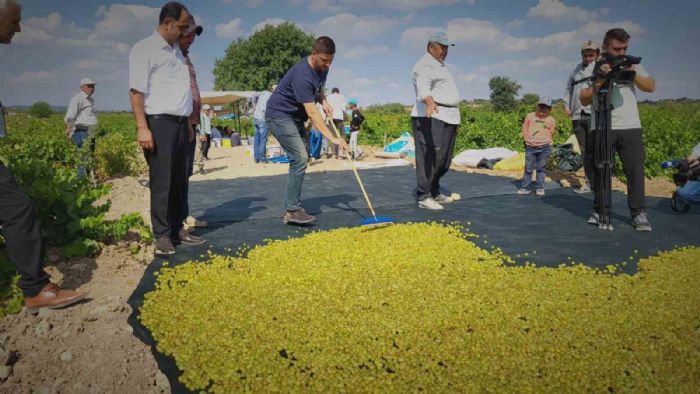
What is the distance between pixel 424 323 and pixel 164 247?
265cm

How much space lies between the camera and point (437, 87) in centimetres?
568

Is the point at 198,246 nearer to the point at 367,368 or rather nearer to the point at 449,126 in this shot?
the point at 367,368

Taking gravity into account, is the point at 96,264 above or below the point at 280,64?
below

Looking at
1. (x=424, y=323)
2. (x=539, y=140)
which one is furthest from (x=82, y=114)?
(x=539, y=140)

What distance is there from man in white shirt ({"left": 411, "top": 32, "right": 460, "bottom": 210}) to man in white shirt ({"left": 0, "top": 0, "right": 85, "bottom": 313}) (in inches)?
162

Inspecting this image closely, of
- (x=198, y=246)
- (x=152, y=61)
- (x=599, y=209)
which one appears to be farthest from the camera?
(x=599, y=209)

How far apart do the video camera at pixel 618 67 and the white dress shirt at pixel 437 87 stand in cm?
178

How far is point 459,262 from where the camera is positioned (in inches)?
148

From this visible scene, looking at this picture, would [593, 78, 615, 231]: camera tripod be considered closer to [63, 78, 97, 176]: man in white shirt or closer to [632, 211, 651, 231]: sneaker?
[632, 211, 651, 231]: sneaker

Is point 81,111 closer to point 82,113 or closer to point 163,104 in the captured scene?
point 82,113

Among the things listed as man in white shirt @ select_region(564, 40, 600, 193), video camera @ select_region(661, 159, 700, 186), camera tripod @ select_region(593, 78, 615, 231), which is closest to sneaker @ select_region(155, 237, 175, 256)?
camera tripod @ select_region(593, 78, 615, 231)

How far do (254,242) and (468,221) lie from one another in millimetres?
2611

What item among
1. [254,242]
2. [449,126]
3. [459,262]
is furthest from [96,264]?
[449,126]

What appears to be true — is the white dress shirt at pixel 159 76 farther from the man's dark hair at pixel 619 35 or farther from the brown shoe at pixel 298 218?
the man's dark hair at pixel 619 35
